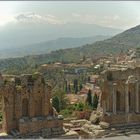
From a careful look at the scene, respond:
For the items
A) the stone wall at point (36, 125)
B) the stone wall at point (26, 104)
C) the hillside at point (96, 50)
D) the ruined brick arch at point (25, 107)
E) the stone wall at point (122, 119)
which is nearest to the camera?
the stone wall at point (36, 125)

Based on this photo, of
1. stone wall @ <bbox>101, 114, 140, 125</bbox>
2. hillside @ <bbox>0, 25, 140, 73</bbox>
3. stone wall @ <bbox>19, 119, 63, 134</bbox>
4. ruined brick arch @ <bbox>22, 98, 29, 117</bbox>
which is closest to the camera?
stone wall @ <bbox>19, 119, 63, 134</bbox>

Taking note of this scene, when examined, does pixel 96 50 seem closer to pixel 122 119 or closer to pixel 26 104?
pixel 122 119

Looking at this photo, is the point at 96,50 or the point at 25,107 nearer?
the point at 25,107

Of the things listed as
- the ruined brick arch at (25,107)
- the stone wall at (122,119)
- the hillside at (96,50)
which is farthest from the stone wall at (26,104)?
the hillside at (96,50)

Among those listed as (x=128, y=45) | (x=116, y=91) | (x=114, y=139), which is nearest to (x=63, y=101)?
(x=116, y=91)

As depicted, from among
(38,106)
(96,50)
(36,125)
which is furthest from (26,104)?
(96,50)

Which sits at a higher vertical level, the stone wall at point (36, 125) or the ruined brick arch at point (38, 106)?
the ruined brick arch at point (38, 106)

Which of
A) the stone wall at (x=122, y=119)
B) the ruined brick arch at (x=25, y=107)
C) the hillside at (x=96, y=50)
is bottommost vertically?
the stone wall at (x=122, y=119)

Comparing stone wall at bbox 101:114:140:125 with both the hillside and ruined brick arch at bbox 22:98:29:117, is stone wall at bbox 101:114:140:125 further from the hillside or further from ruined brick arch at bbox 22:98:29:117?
the hillside

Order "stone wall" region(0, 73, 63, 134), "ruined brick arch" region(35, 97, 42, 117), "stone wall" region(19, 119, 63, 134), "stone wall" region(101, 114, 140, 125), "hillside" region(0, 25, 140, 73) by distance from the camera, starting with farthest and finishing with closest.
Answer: "hillside" region(0, 25, 140, 73) < "stone wall" region(101, 114, 140, 125) < "ruined brick arch" region(35, 97, 42, 117) < "stone wall" region(0, 73, 63, 134) < "stone wall" region(19, 119, 63, 134)

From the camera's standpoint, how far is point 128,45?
6447 inches

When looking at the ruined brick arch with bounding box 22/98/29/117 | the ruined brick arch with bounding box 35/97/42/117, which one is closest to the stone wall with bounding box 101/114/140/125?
the ruined brick arch with bounding box 35/97/42/117

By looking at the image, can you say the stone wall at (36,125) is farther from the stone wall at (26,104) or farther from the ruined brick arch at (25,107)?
the ruined brick arch at (25,107)

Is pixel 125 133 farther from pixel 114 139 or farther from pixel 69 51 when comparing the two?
pixel 69 51
